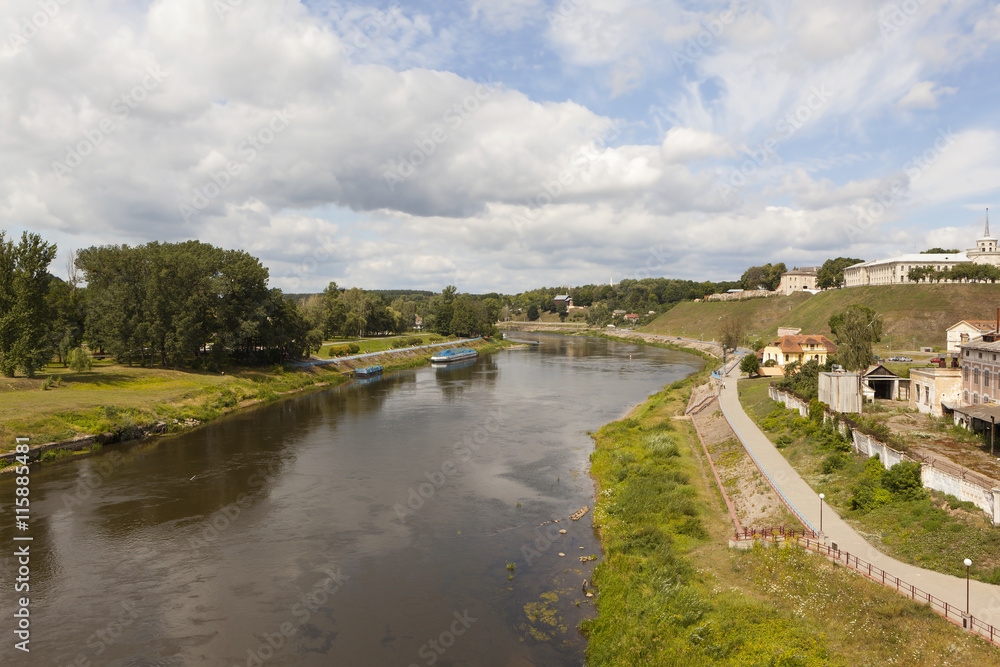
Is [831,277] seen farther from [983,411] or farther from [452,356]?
[983,411]

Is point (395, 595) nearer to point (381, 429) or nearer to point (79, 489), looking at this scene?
point (79, 489)

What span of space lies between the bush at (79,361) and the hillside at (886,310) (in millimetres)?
107012

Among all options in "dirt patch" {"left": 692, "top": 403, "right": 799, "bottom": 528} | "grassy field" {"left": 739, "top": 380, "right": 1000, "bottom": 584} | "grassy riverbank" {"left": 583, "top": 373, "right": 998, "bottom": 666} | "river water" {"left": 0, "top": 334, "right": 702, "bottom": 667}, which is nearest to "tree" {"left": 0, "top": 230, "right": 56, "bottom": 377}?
"river water" {"left": 0, "top": 334, "right": 702, "bottom": 667}

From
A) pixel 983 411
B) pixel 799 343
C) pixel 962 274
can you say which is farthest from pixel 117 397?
pixel 962 274

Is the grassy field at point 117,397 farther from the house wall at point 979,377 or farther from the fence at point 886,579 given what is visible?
the house wall at point 979,377

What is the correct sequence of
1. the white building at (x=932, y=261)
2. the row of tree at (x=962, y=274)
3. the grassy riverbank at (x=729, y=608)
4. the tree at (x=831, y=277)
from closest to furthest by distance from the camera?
1. the grassy riverbank at (x=729, y=608)
2. the row of tree at (x=962, y=274)
3. the white building at (x=932, y=261)
4. the tree at (x=831, y=277)

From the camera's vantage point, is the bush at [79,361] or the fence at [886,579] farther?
the bush at [79,361]

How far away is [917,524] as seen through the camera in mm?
21188

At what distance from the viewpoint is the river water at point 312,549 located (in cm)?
1830

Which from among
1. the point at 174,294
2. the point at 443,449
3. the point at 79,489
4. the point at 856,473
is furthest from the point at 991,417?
the point at 174,294

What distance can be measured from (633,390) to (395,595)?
5263cm

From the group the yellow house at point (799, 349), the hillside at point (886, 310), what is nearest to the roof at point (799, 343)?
the yellow house at point (799, 349)

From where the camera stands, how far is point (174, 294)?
6091 cm

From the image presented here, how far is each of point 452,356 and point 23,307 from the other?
67.6 metres
